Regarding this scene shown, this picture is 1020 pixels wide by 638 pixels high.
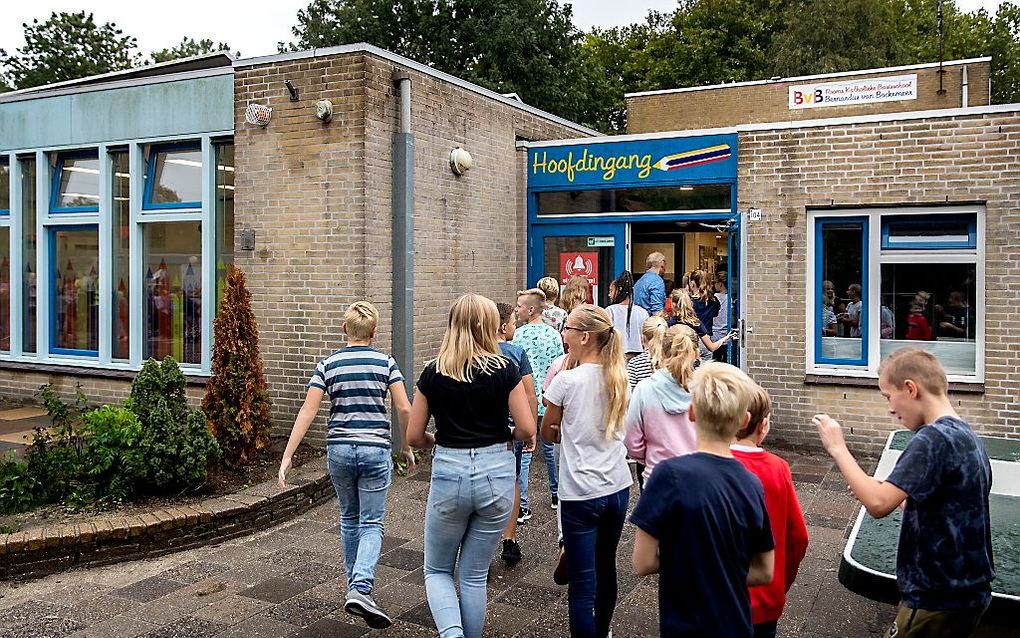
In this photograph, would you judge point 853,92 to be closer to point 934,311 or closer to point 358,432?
point 934,311

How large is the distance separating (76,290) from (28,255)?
1.03 m

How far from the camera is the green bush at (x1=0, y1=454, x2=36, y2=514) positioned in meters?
6.58

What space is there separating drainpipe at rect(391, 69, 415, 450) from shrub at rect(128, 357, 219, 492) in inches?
101

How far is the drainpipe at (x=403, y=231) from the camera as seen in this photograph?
9.28 meters

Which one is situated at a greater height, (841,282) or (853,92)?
(853,92)

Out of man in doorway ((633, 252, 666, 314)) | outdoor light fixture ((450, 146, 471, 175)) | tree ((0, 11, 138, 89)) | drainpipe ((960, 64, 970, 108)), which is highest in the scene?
tree ((0, 11, 138, 89))

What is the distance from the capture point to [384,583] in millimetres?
5641

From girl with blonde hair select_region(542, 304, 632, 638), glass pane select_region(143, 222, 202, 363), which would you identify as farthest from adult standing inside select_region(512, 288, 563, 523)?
glass pane select_region(143, 222, 202, 363)

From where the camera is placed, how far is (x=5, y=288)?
12.0 meters

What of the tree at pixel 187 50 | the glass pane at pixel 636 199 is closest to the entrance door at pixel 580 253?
the glass pane at pixel 636 199

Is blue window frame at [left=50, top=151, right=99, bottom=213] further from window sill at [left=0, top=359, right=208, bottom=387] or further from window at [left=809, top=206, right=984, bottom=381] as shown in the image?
window at [left=809, top=206, right=984, bottom=381]

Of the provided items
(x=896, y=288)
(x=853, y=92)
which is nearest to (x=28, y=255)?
(x=896, y=288)

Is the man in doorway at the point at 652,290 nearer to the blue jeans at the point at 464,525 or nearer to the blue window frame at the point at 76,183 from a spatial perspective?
the blue jeans at the point at 464,525

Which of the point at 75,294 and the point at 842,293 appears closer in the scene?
the point at 842,293
